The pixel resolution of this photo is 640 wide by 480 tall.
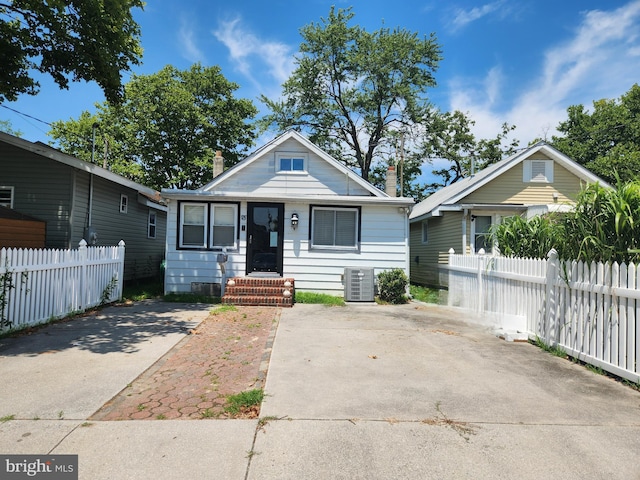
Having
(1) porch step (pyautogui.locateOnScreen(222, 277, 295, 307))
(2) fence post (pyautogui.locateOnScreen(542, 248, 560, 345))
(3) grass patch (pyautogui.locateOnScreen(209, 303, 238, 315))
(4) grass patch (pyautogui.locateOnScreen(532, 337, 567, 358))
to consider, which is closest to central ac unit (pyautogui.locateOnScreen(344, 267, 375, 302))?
(1) porch step (pyautogui.locateOnScreen(222, 277, 295, 307))

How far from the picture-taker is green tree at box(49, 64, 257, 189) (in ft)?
84.5

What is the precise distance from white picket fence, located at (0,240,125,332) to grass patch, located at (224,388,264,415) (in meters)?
4.83

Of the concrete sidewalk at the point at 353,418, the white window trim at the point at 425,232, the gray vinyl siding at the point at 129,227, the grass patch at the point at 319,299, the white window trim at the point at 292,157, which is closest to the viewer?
the concrete sidewalk at the point at 353,418

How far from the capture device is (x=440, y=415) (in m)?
3.36

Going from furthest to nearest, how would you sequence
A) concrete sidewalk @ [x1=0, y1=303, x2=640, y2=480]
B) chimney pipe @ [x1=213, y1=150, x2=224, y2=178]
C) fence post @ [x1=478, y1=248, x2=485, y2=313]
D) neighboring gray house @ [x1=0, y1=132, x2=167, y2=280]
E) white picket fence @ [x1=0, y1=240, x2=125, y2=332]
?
chimney pipe @ [x1=213, y1=150, x2=224, y2=178] < neighboring gray house @ [x1=0, y1=132, x2=167, y2=280] < fence post @ [x1=478, y1=248, x2=485, y2=313] < white picket fence @ [x1=0, y1=240, x2=125, y2=332] < concrete sidewalk @ [x1=0, y1=303, x2=640, y2=480]

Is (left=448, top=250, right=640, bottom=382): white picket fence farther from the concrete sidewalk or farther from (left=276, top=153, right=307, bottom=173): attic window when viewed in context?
(left=276, top=153, right=307, bottom=173): attic window

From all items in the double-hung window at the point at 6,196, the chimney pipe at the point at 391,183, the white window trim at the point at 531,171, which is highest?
the white window trim at the point at 531,171

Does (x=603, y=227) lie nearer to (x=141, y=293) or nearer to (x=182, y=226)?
(x=182, y=226)

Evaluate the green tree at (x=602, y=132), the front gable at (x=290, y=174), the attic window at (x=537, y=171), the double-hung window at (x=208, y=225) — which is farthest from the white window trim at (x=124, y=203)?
the green tree at (x=602, y=132)

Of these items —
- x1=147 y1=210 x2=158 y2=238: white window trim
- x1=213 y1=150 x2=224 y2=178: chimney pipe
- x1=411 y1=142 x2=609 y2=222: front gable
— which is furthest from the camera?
x1=147 y1=210 x2=158 y2=238: white window trim

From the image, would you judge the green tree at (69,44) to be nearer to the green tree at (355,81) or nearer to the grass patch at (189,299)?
the grass patch at (189,299)

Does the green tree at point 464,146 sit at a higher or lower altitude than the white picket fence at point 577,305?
higher

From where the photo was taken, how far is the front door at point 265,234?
11680 mm

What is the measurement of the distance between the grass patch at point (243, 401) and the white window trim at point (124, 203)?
11.7 m
